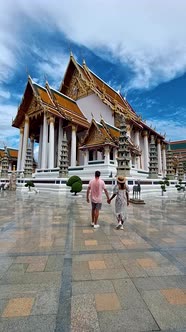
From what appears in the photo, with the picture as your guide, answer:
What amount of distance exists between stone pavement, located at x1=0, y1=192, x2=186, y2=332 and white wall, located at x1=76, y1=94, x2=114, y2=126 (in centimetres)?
2380

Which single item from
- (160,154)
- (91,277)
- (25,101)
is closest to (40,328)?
(91,277)

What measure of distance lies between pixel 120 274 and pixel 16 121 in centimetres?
3168

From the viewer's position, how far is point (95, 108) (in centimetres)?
2834

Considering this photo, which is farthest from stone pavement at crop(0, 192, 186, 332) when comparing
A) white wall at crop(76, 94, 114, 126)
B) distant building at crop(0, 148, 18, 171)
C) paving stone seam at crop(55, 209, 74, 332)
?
distant building at crop(0, 148, 18, 171)

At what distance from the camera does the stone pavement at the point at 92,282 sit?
5.12 feet

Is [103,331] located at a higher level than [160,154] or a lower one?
lower

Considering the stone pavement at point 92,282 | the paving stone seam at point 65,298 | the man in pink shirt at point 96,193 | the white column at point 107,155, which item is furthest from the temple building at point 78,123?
the paving stone seam at point 65,298

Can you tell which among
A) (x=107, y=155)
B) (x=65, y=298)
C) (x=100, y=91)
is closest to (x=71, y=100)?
(x=100, y=91)

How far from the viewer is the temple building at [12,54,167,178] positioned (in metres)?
20.9

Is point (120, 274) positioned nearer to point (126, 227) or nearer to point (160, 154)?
point (126, 227)

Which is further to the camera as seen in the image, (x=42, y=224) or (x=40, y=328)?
(x=42, y=224)

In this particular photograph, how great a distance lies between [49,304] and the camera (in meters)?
1.76

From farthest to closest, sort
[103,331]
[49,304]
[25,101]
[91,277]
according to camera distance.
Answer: [25,101], [91,277], [49,304], [103,331]

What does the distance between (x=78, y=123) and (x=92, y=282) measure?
81.7 feet
